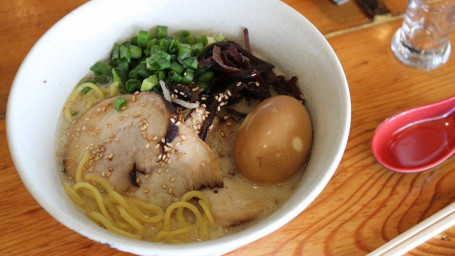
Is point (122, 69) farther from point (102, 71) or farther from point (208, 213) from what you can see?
point (208, 213)

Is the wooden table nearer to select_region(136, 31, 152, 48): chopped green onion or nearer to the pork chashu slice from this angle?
the pork chashu slice

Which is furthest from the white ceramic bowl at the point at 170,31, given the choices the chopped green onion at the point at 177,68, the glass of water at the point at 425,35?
the glass of water at the point at 425,35

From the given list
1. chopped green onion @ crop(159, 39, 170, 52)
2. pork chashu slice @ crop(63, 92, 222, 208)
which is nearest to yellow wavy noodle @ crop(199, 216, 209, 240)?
pork chashu slice @ crop(63, 92, 222, 208)

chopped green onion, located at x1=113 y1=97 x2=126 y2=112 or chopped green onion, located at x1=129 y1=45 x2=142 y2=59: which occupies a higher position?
chopped green onion, located at x1=129 y1=45 x2=142 y2=59

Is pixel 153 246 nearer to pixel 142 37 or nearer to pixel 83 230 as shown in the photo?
pixel 83 230

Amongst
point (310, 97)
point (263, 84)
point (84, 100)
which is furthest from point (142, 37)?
point (310, 97)

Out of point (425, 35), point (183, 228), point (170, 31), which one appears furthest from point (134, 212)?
point (425, 35)
